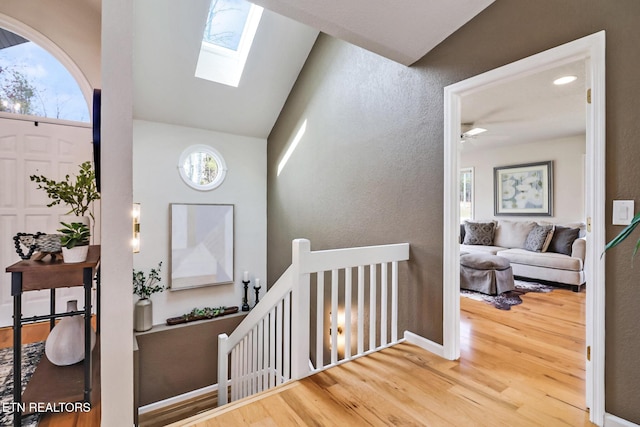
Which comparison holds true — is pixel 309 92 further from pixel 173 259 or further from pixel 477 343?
pixel 477 343

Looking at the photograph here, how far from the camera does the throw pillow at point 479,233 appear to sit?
5.35m

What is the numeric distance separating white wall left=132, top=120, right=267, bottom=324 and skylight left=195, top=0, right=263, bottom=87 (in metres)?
0.91

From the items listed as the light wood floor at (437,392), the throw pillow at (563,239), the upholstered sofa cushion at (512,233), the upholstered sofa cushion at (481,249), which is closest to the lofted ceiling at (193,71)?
the light wood floor at (437,392)

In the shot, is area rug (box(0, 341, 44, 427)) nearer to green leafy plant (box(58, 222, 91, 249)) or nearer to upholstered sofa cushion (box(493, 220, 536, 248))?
green leafy plant (box(58, 222, 91, 249))

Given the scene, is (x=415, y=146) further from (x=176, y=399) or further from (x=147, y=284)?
(x=176, y=399)

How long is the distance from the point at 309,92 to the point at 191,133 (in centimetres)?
178

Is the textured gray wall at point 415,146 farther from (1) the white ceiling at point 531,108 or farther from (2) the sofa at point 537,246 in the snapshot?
(2) the sofa at point 537,246

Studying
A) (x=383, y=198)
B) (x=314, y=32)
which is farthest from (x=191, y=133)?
(x=383, y=198)

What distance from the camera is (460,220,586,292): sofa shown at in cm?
404

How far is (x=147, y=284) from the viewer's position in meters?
3.92

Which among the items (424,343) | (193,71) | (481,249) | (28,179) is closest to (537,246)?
(481,249)

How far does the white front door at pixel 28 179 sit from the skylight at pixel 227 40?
1696 mm

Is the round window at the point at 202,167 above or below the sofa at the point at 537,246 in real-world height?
above

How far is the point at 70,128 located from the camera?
3490 millimetres
